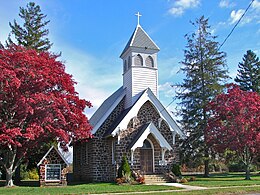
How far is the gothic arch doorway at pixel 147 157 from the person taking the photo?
25.7 m

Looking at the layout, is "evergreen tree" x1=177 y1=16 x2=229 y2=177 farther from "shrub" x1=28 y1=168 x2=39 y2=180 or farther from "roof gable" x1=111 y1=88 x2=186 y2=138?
"shrub" x1=28 y1=168 x2=39 y2=180

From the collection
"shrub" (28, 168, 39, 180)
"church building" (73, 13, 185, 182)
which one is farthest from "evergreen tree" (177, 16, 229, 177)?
"shrub" (28, 168, 39, 180)

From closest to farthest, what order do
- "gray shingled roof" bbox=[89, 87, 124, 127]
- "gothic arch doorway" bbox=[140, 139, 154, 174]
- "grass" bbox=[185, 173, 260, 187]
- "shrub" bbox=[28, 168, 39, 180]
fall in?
"grass" bbox=[185, 173, 260, 187]
"gothic arch doorway" bbox=[140, 139, 154, 174]
"gray shingled roof" bbox=[89, 87, 124, 127]
"shrub" bbox=[28, 168, 39, 180]

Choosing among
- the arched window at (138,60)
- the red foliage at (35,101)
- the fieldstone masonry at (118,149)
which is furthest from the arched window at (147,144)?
the arched window at (138,60)

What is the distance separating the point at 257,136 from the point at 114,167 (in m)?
10.6

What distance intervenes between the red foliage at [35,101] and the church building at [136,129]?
3927 mm

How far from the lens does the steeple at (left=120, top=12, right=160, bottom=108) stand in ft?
92.3

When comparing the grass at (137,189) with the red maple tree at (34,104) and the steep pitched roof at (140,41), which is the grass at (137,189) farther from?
the steep pitched roof at (140,41)

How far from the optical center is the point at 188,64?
3186 centimetres

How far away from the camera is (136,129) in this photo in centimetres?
2598

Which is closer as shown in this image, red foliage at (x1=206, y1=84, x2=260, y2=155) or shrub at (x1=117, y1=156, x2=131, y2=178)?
shrub at (x1=117, y1=156, x2=131, y2=178)

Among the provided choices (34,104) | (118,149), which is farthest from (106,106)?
(34,104)

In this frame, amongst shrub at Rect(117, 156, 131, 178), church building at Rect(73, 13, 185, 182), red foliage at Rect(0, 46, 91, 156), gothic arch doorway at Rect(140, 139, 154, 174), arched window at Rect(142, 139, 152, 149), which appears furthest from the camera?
arched window at Rect(142, 139, 152, 149)

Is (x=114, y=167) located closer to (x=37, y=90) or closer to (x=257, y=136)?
(x=37, y=90)
